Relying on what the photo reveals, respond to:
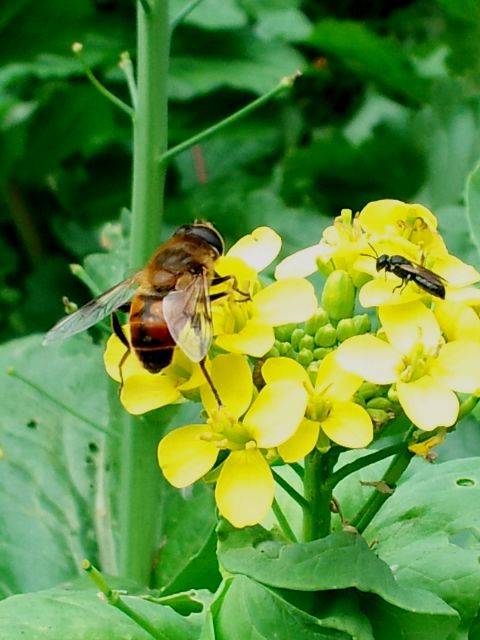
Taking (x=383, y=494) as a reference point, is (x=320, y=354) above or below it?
above

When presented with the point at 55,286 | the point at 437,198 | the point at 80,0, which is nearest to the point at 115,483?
the point at 55,286

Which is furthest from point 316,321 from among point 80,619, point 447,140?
point 447,140

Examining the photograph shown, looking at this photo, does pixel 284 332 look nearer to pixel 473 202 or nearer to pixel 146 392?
pixel 146 392

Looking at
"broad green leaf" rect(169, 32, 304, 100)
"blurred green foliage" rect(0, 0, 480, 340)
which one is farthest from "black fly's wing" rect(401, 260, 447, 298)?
"broad green leaf" rect(169, 32, 304, 100)

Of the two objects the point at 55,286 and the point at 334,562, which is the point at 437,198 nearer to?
the point at 55,286

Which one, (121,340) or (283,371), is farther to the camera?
(121,340)

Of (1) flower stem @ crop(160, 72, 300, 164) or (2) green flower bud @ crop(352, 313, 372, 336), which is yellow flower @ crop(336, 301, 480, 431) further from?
(1) flower stem @ crop(160, 72, 300, 164)

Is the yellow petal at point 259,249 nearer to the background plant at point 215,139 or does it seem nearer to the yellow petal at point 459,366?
the yellow petal at point 459,366

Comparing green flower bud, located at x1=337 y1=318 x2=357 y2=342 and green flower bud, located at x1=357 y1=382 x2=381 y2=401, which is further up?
green flower bud, located at x1=337 y1=318 x2=357 y2=342
